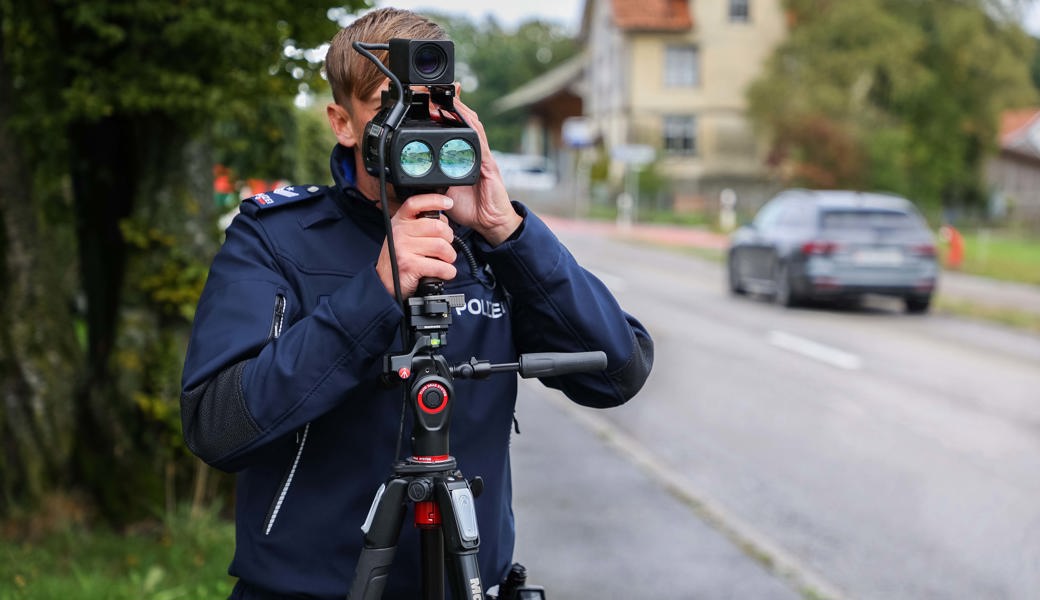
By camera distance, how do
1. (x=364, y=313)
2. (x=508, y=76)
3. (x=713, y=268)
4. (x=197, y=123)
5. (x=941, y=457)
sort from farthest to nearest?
(x=508, y=76) → (x=713, y=268) → (x=941, y=457) → (x=197, y=123) → (x=364, y=313)

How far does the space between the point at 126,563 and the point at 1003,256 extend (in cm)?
2816

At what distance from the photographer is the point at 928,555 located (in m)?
6.47

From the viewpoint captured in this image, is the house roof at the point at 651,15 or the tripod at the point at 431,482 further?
the house roof at the point at 651,15

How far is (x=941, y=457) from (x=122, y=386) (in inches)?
205

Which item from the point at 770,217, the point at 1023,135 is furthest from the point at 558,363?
the point at 1023,135

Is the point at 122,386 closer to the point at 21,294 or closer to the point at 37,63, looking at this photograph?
the point at 21,294

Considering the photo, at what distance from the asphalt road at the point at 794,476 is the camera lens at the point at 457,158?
374 cm

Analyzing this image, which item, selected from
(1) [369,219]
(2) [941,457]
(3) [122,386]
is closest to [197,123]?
(3) [122,386]

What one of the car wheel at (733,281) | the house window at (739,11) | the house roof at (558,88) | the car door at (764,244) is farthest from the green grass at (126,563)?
the house roof at (558,88)

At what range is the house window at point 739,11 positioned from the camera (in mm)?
53938

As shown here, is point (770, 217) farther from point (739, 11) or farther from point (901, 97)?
point (739, 11)

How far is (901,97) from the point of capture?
46.2 metres

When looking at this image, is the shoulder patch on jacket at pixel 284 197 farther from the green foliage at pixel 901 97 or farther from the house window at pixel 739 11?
the house window at pixel 739 11

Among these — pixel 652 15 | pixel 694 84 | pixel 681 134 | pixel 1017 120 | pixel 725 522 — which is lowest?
pixel 725 522
